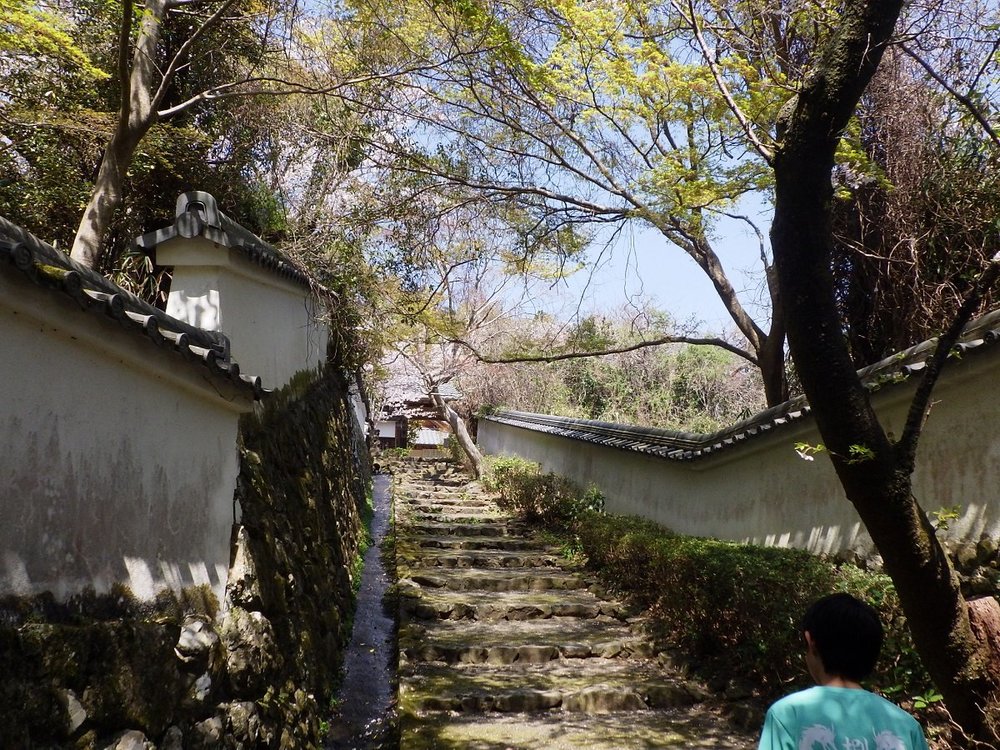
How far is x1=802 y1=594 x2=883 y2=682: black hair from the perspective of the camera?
2391 millimetres

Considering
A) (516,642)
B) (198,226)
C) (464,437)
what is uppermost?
(198,226)

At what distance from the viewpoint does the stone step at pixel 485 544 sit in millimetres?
12828

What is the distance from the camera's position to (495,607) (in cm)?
955

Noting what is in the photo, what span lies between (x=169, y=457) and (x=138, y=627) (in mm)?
992

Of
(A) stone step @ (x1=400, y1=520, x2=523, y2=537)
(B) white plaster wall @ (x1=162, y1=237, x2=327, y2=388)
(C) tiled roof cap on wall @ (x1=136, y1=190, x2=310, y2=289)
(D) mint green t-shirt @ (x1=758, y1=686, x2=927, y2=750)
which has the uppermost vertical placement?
(C) tiled roof cap on wall @ (x1=136, y1=190, x2=310, y2=289)

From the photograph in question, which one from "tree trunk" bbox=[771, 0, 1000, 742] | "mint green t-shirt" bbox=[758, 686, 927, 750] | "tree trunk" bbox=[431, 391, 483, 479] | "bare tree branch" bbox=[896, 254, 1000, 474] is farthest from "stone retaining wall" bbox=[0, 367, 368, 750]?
"tree trunk" bbox=[431, 391, 483, 479]

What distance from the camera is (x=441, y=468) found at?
83.9 feet

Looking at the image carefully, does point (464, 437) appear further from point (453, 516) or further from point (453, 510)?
point (453, 516)

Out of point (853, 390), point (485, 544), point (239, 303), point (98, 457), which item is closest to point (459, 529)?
point (485, 544)

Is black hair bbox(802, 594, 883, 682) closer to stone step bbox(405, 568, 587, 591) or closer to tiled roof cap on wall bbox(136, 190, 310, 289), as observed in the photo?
tiled roof cap on wall bbox(136, 190, 310, 289)

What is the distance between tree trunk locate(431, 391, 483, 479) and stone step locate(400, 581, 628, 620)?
37.2 ft

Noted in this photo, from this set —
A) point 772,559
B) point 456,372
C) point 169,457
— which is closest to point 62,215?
point 169,457

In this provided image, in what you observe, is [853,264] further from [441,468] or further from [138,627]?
[441,468]

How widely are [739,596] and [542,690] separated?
6.71ft
